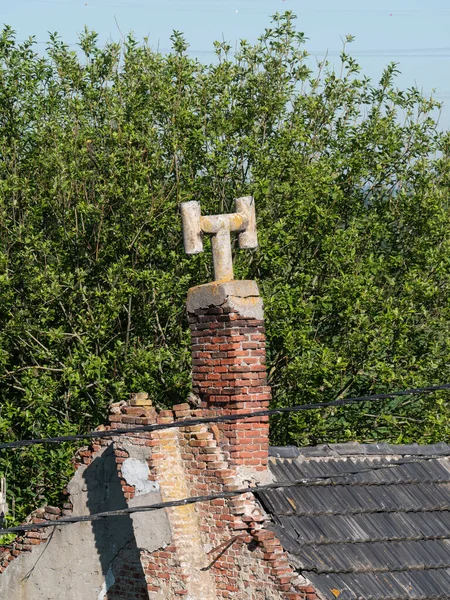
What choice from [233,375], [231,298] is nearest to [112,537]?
[233,375]

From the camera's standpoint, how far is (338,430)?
1836 cm

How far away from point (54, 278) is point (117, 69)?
5.19 metres

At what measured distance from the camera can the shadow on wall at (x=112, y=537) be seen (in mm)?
8977

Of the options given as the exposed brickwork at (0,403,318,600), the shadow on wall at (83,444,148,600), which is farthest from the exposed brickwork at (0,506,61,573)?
the exposed brickwork at (0,403,318,600)

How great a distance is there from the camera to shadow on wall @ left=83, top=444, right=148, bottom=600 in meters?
8.98

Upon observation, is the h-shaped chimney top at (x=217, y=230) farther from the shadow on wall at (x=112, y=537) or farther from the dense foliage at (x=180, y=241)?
the dense foliage at (x=180, y=241)

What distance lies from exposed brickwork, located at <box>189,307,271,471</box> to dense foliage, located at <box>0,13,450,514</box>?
27.3 feet

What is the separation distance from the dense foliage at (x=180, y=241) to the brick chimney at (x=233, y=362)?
328 inches

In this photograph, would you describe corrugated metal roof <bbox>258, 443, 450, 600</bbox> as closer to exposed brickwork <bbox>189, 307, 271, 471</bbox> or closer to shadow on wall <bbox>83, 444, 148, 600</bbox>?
exposed brickwork <bbox>189, 307, 271, 471</bbox>

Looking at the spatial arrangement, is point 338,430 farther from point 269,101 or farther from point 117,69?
point 117,69

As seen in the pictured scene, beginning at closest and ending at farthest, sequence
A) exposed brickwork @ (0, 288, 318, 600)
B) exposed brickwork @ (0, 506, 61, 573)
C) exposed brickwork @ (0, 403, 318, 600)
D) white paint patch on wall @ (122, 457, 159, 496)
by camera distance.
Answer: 1. exposed brickwork @ (0, 403, 318, 600)
2. exposed brickwork @ (0, 288, 318, 600)
3. white paint patch on wall @ (122, 457, 159, 496)
4. exposed brickwork @ (0, 506, 61, 573)

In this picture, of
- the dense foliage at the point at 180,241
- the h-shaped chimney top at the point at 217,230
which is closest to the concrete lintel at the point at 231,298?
the h-shaped chimney top at the point at 217,230

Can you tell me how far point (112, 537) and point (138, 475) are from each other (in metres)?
1.18

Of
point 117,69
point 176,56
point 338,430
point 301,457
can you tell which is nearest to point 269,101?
point 176,56
